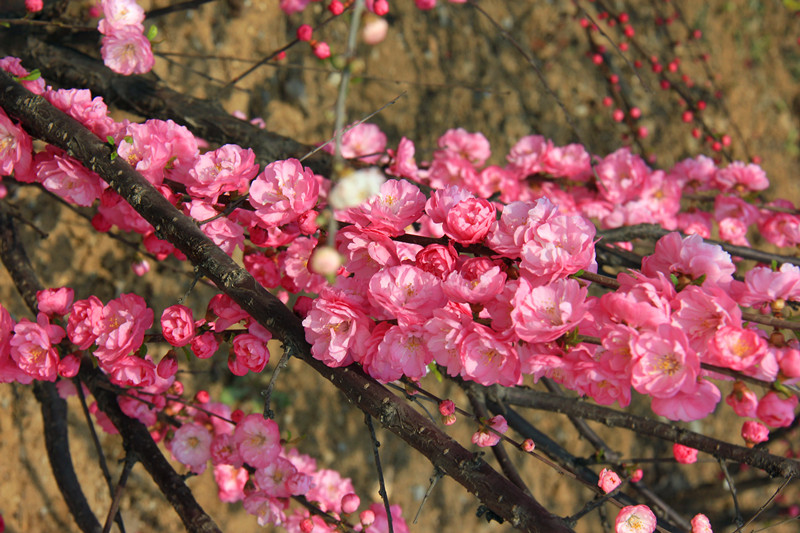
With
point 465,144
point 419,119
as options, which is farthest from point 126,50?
point 419,119

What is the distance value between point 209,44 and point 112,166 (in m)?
1.95

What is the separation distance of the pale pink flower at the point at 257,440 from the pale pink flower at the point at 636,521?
2.47ft

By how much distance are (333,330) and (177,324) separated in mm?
289

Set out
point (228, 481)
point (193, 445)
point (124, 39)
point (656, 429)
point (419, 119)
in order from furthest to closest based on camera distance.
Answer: point (419, 119)
point (228, 481)
point (193, 445)
point (124, 39)
point (656, 429)

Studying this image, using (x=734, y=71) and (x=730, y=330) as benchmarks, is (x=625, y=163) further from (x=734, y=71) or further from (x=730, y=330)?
(x=734, y=71)

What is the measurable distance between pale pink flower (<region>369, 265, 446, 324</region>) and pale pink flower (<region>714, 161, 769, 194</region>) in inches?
54.9

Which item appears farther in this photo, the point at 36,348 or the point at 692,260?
the point at 36,348

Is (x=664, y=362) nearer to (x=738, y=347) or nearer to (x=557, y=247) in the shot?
(x=738, y=347)

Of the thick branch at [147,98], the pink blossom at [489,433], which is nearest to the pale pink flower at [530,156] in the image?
the thick branch at [147,98]

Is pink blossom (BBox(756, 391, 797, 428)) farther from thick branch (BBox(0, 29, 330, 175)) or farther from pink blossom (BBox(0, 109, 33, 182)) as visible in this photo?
pink blossom (BBox(0, 109, 33, 182))

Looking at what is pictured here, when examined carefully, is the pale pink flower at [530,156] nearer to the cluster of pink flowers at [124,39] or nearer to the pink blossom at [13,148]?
the cluster of pink flowers at [124,39]

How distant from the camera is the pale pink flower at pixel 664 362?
761mm

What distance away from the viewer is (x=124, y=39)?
1.31m

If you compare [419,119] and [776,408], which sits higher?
[776,408]
